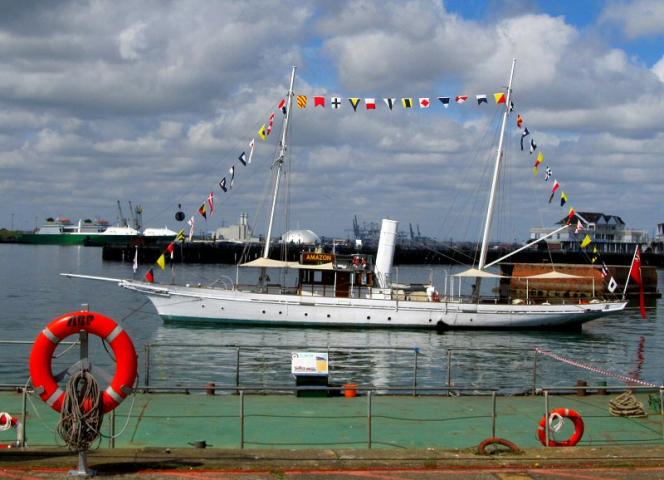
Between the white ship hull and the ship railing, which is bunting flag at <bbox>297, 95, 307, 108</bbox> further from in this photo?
the ship railing

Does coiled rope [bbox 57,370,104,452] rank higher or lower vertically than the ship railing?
higher

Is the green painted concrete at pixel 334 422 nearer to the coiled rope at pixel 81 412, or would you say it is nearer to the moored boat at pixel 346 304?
the coiled rope at pixel 81 412

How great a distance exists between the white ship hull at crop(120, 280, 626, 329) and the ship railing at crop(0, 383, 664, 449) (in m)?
26.2

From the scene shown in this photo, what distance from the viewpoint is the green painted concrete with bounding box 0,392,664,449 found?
1407 centimetres

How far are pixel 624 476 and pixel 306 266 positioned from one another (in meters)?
35.9

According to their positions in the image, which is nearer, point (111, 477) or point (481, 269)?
point (111, 477)

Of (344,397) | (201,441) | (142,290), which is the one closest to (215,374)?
(344,397)

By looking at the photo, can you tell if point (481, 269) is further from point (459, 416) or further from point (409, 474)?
point (409, 474)

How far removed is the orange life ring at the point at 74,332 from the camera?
10375 mm

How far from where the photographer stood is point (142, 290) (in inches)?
1839

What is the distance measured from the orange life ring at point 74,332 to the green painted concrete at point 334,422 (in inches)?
100

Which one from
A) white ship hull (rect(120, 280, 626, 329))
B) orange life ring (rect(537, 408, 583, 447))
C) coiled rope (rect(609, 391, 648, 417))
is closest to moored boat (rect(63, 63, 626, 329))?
white ship hull (rect(120, 280, 626, 329))

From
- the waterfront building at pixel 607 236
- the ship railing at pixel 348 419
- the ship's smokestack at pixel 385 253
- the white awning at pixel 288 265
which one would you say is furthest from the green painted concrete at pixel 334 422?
the waterfront building at pixel 607 236

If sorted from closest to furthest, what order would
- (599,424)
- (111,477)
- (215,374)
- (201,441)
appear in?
(111,477) → (201,441) → (599,424) → (215,374)
